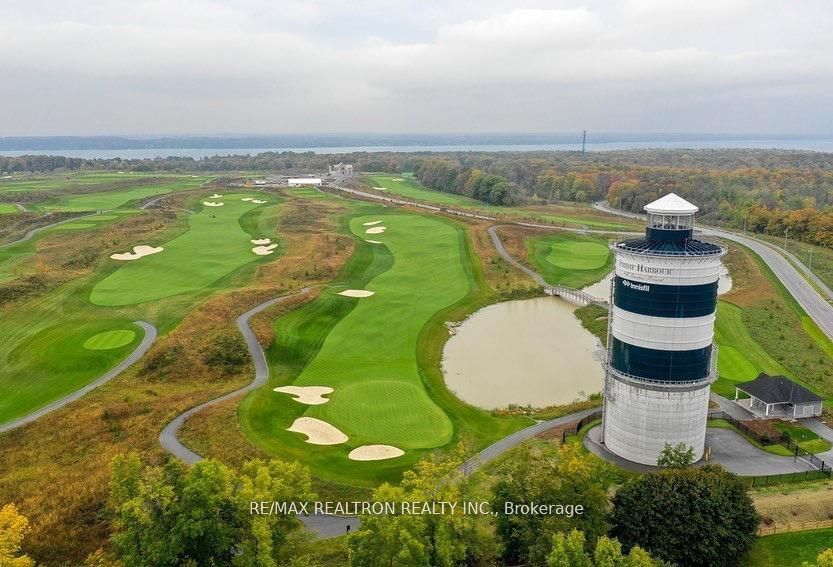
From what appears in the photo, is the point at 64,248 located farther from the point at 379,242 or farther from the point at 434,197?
the point at 434,197

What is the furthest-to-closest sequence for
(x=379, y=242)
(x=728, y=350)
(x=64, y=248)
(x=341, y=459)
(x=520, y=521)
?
(x=379, y=242) < (x=64, y=248) < (x=728, y=350) < (x=341, y=459) < (x=520, y=521)

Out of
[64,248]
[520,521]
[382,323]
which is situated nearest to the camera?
[520,521]

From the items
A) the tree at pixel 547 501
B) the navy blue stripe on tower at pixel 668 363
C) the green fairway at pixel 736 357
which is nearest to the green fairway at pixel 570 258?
the green fairway at pixel 736 357

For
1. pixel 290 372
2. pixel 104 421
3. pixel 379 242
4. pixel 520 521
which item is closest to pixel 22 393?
pixel 104 421

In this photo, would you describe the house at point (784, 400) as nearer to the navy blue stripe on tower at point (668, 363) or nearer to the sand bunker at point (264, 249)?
the navy blue stripe on tower at point (668, 363)

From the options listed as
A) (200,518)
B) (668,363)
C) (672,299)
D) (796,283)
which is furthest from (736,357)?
(200,518)

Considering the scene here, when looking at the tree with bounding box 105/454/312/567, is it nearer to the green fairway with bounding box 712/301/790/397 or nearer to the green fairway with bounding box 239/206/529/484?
the green fairway with bounding box 239/206/529/484
